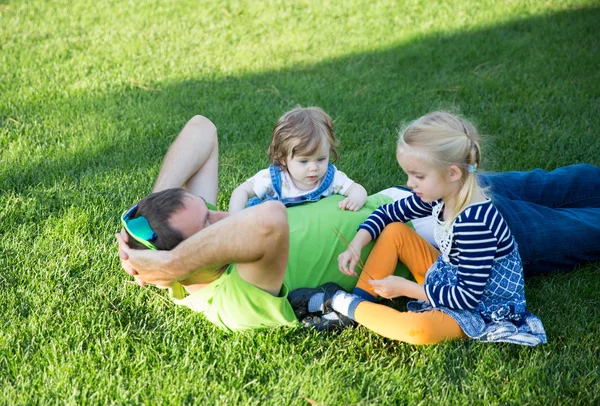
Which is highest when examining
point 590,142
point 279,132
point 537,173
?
point 279,132

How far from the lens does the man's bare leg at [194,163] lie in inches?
130

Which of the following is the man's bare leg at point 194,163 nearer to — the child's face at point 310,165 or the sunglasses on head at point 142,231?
the child's face at point 310,165

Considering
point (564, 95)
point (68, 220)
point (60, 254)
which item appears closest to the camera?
point (60, 254)

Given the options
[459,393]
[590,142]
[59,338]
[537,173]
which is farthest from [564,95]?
[59,338]

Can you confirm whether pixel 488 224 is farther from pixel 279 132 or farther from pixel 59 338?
pixel 59 338

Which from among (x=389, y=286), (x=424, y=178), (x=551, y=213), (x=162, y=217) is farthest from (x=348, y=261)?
(x=551, y=213)

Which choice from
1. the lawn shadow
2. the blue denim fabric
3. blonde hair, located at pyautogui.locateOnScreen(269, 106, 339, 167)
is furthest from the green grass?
blonde hair, located at pyautogui.locateOnScreen(269, 106, 339, 167)

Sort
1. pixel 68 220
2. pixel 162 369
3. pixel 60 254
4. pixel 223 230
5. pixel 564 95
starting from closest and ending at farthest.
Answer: pixel 223 230
pixel 162 369
pixel 60 254
pixel 68 220
pixel 564 95

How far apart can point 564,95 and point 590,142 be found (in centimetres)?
83

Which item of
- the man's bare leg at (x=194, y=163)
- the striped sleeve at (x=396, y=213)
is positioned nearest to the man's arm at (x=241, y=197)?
the man's bare leg at (x=194, y=163)

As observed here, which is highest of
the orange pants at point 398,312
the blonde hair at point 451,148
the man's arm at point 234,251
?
the blonde hair at point 451,148

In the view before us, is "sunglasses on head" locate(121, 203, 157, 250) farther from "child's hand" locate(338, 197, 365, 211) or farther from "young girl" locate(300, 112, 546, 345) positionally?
"child's hand" locate(338, 197, 365, 211)

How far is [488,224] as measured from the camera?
2.69m

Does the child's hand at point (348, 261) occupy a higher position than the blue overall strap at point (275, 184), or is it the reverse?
the blue overall strap at point (275, 184)
